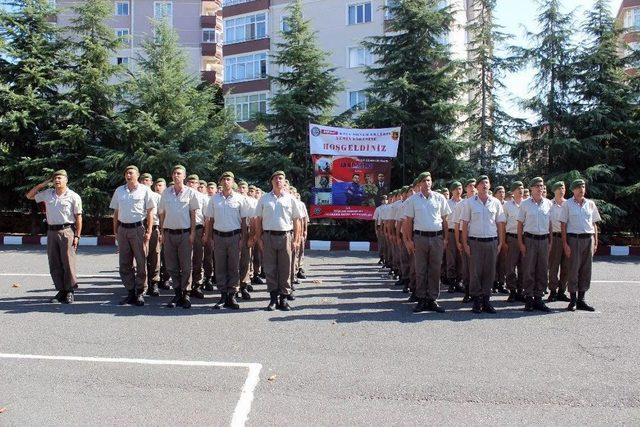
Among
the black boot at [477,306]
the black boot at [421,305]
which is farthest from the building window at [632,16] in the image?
the black boot at [421,305]

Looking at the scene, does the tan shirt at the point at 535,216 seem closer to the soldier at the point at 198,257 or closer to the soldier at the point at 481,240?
the soldier at the point at 481,240

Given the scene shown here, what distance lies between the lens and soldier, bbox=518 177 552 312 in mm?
8070

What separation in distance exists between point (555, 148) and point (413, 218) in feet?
43.3

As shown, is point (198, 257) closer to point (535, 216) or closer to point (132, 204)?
point (132, 204)

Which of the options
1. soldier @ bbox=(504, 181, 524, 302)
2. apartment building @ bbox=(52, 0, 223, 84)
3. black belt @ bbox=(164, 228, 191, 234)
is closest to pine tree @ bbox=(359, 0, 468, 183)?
soldier @ bbox=(504, 181, 524, 302)

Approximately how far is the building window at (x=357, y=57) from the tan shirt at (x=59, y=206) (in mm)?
27254

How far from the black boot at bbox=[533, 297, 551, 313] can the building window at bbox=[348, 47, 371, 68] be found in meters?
27.3

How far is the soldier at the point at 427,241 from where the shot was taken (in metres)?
7.83

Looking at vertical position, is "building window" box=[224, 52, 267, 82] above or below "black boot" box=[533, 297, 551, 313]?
above

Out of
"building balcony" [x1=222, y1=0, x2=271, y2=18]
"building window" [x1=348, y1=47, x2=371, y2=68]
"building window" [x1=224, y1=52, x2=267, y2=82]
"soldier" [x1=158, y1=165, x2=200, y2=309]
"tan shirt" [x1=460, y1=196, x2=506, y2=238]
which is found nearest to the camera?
"tan shirt" [x1=460, y1=196, x2=506, y2=238]

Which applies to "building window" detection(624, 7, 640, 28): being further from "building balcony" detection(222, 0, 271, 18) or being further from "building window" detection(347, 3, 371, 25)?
"building balcony" detection(222, 0, 271, 18)

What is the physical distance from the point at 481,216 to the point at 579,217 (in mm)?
1580

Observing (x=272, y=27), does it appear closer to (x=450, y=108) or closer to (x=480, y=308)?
(x=450, y=108)

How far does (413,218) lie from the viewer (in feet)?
26.5
